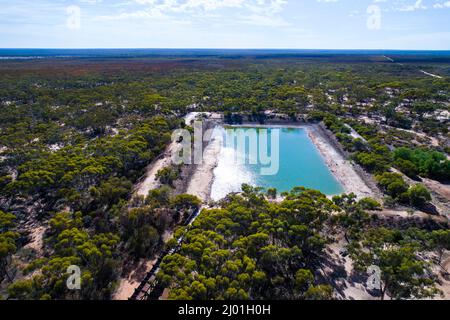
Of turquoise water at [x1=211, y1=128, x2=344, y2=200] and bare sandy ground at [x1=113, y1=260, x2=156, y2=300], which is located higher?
turquoise water at [x1=211, y1=128, x2=344, y2=200]

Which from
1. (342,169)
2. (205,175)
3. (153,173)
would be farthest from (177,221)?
(342,169)

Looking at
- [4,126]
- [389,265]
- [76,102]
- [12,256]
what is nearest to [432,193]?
[389,265]

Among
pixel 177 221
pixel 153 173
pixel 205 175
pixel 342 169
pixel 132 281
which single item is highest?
pixel 153 173

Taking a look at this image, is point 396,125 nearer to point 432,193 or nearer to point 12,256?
point 432,193

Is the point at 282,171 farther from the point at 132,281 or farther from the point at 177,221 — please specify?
the point at 132,281

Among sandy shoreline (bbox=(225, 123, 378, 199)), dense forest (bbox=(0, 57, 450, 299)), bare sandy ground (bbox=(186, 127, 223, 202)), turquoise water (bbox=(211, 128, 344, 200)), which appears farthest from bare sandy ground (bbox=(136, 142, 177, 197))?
sandy shoreline (bbox=(225, 123, 378, 199))

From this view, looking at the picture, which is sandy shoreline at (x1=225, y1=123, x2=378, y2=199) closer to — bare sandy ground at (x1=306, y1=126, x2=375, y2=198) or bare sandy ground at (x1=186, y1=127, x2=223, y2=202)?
bare sandy ground at (x1=306, y1=126, x2=375, y2=198)
